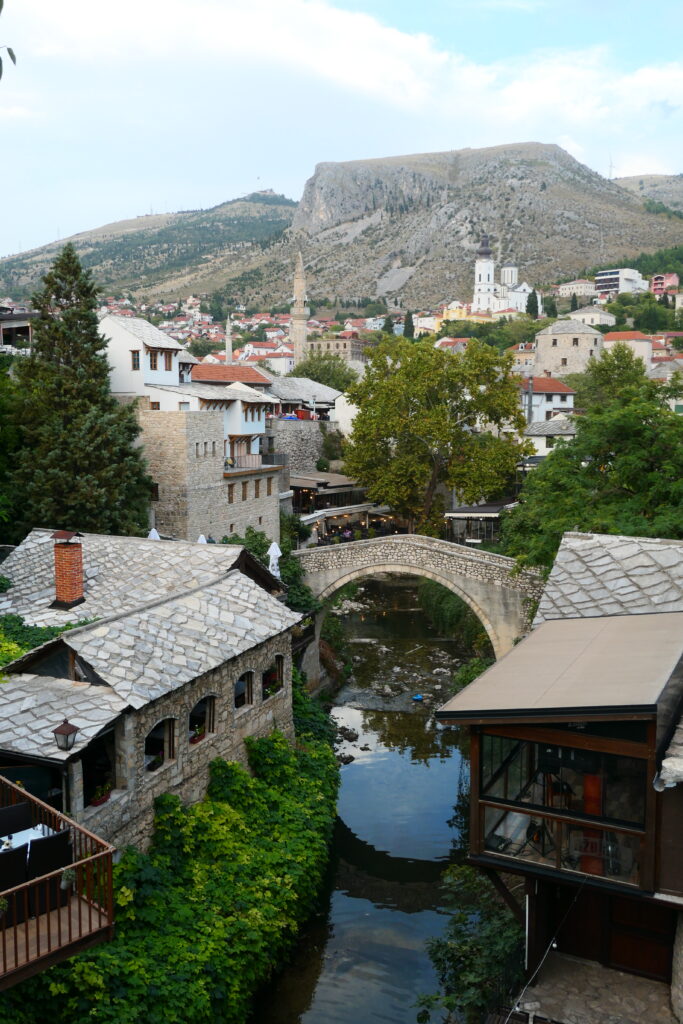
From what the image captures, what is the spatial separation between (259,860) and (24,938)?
20.0 feet

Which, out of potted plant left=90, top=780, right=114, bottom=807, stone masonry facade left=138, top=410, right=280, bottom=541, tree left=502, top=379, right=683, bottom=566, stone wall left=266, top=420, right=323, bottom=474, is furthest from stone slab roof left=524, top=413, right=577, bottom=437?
potted plant left=90, top=780, right=114, bottom=807

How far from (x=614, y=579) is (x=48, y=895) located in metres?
8.86

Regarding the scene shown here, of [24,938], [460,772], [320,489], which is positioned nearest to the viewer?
[24,938]

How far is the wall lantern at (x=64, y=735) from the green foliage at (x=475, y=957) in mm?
5754

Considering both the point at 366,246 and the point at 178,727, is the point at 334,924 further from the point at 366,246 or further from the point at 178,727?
the point at 366,246

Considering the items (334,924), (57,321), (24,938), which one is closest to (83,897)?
(24,938)

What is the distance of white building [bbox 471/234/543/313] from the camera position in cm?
14400

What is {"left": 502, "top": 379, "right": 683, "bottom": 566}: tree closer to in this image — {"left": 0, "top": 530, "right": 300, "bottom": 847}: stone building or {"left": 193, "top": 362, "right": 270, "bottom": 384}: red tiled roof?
{"left": 0, "top": 530, "right": 300, "bottom": 847}: stone building

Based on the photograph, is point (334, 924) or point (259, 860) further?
point (334, 924)

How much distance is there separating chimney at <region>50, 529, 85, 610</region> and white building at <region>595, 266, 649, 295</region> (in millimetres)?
128744

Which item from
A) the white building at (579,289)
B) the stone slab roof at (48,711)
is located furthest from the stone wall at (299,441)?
the white building at (579,289)

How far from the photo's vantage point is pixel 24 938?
804cm

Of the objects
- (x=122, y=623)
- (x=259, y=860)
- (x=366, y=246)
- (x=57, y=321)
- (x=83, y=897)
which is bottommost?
(x=259, y=860)

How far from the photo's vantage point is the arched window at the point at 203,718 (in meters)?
14.0
